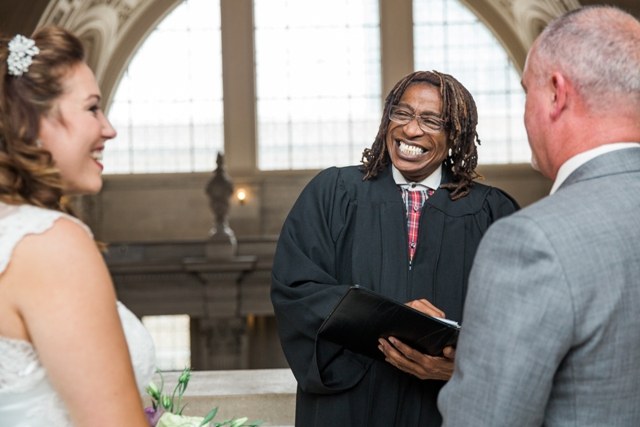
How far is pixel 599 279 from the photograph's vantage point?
5.94 ft

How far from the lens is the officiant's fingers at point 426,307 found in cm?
294

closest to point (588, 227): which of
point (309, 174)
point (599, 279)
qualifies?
point (599, 279)

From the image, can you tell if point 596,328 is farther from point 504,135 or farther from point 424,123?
point 504,135

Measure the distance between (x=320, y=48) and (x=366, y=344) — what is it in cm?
2158

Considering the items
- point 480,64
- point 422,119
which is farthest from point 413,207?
point 480,64

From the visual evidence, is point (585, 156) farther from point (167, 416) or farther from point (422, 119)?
point (422, 119)

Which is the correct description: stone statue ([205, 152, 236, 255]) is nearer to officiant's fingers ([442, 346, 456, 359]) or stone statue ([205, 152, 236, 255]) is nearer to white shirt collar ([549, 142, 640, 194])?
officiant's fingers ([442, 346, 456, 359])

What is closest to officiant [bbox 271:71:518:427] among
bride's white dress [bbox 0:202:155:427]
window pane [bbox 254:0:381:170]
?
bride's white dress [bbox 0:202:155:427]

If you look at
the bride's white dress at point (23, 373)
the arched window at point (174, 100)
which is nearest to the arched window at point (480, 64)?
the arched window at point (174, 100)

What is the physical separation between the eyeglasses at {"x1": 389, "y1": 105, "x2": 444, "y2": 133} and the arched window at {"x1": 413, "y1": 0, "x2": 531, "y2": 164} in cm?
2094

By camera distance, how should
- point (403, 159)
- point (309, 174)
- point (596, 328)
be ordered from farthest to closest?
point (309, 174), point (403, 159), point (596, 328)

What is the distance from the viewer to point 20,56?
186 cm

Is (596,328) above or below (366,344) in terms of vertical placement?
above

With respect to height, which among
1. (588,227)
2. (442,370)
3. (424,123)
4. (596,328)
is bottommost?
(442,370)
